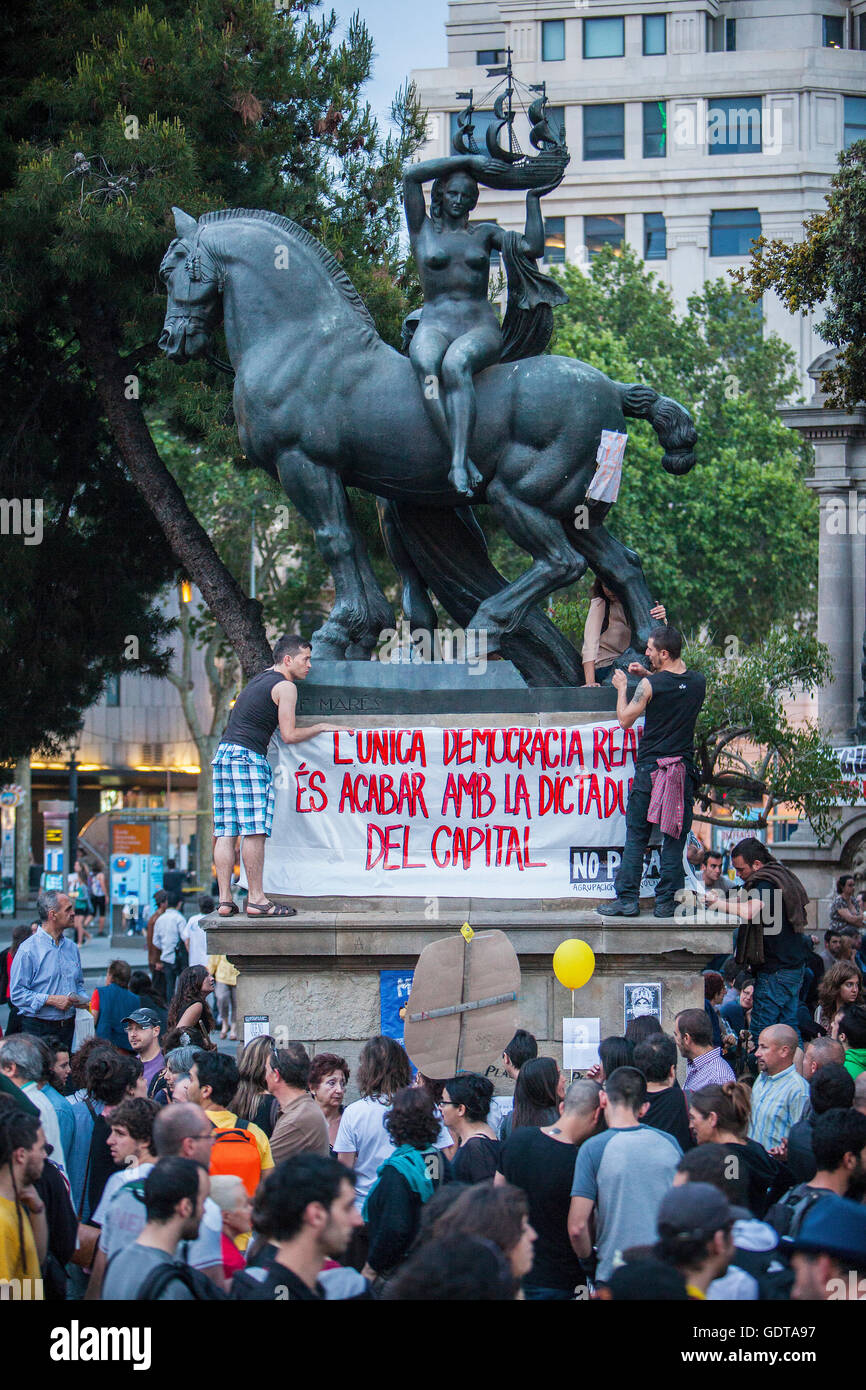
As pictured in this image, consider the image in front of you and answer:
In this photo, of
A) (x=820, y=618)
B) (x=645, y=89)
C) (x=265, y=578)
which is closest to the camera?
(x=820, y=618)

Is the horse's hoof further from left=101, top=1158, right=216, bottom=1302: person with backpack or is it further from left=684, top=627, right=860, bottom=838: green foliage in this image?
left=684, top=627, right=860, bottom=838: green foliage

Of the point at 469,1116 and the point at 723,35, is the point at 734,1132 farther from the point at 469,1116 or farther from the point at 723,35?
the point at 723,35

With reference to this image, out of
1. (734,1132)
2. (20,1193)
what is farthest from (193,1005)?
(20,1193)

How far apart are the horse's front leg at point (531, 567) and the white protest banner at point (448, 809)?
681mm

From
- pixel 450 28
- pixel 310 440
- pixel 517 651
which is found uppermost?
pixel 450 28

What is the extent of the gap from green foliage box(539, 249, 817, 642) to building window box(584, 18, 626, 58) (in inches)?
798

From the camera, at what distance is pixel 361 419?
1063 cm

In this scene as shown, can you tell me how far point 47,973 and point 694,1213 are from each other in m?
7.99

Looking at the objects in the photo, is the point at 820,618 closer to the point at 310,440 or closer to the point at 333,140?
the point at 333,140

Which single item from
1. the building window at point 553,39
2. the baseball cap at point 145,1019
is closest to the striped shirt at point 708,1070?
the baseball cap at point 145,1019

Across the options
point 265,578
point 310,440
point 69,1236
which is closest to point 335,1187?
point 69,1236

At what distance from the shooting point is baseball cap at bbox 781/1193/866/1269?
5.18 metres

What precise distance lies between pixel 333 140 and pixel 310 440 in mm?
8188

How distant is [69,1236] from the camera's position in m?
6.21
